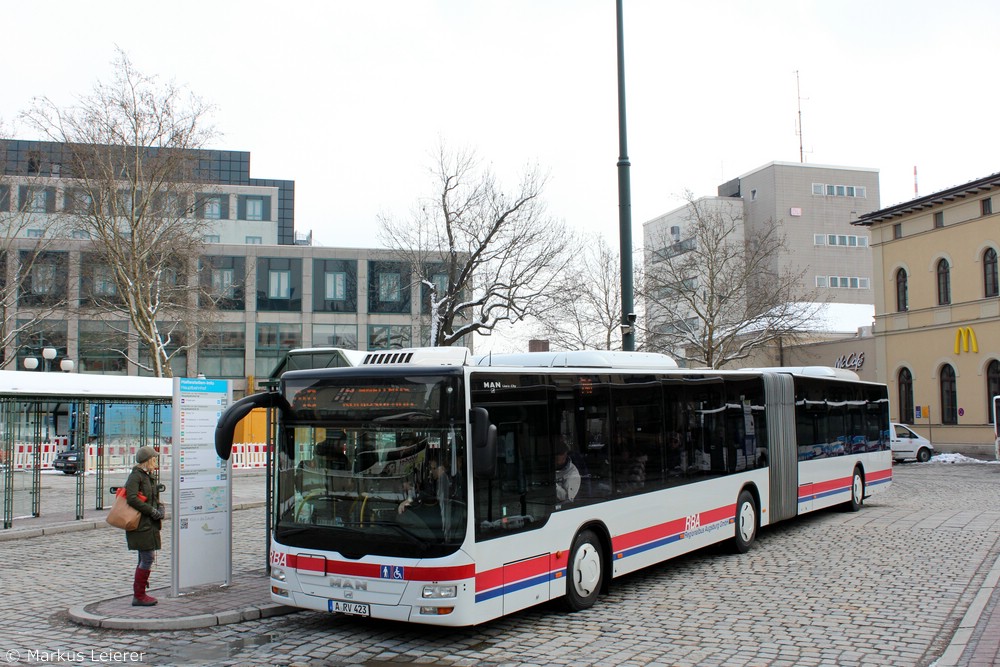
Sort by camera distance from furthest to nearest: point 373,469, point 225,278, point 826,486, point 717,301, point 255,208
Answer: point 255,208 → point 225,278 → point 717,301 → point 826,486 → point 373,469

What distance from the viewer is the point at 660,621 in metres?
8.96

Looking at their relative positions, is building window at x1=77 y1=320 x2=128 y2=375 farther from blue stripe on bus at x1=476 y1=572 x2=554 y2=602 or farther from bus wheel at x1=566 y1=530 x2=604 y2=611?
blue stripe on bus at x1=476 y1=572 x2=554 y2=602

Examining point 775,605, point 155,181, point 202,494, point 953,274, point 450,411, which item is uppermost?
point 155,181

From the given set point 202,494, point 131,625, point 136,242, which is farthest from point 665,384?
point 136,242

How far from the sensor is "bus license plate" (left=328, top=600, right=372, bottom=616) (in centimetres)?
798

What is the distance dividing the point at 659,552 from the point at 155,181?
95.9 ft

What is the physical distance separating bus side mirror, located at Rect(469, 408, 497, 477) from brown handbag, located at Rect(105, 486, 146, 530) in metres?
3.90

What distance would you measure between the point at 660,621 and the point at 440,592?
258cm

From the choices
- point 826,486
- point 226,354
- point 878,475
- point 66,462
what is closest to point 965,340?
point 878,475

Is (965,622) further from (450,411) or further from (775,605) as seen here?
(450,411)

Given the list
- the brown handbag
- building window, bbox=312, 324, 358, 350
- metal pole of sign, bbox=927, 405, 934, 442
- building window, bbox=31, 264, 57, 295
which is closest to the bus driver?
the brown handbag

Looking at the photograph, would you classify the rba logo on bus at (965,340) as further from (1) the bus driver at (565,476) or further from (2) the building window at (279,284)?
(2) the building window at (279,284)

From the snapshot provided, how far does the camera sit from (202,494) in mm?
10195

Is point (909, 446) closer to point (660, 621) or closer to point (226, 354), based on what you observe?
point (660, 621)
